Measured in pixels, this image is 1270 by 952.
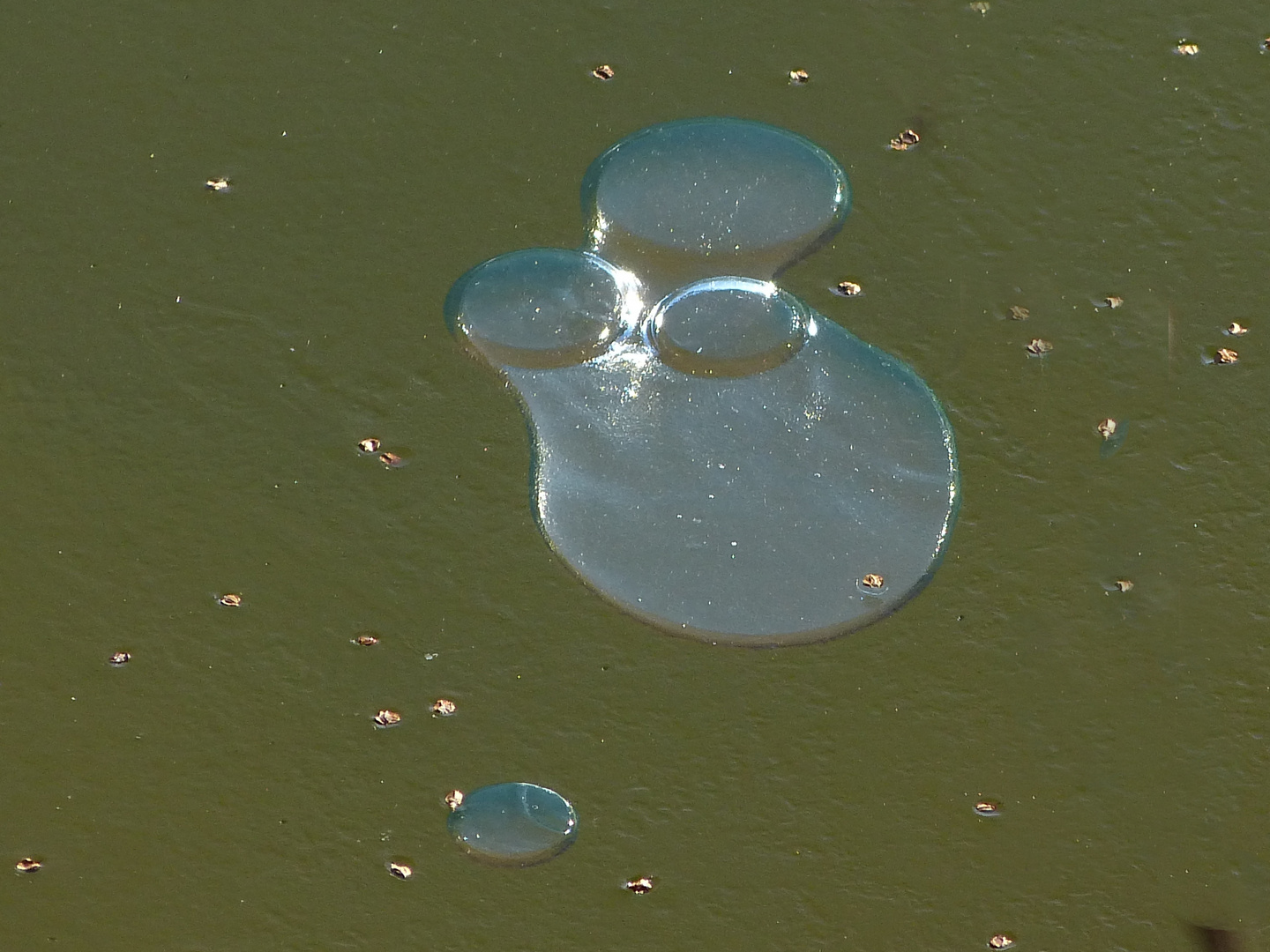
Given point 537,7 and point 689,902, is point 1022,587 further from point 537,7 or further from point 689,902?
point 537,7

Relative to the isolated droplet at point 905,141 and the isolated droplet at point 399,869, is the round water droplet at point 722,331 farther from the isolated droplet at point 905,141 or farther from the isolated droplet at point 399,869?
the isolated droplet at point 399,869

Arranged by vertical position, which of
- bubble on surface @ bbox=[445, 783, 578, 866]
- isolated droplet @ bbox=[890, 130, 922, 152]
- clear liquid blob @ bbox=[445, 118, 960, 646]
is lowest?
bubble on surface @ bbox=[445, 783, 578, 866]

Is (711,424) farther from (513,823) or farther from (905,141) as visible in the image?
(513,823)

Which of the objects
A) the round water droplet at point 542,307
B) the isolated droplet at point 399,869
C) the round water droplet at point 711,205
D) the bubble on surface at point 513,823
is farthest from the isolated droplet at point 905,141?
the isolated droplet at point 399,869

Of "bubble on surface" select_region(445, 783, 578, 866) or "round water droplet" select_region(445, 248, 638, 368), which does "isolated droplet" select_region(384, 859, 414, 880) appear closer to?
"bubble on surface" select_region(445, 783, 578, 866)

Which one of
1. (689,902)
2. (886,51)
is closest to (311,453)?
(689,902)

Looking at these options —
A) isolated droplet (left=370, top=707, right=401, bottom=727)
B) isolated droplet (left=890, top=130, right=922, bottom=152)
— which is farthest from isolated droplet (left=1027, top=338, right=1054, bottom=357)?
isolated droplet (left=370, top=707, right=401, bottom=727)
